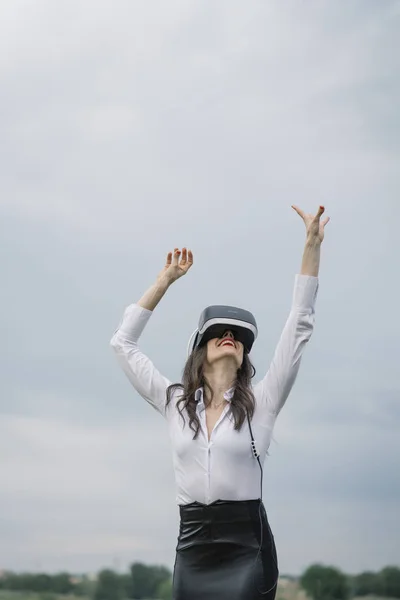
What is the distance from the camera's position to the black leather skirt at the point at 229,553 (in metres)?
4.48

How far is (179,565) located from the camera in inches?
183

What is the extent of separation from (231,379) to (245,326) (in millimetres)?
309

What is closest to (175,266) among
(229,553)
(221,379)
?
(221,379)

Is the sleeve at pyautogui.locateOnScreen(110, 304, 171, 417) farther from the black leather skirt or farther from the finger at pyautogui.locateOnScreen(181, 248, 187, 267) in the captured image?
the black leather skirt

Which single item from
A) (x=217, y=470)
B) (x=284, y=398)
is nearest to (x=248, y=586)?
(x=217, y=470)

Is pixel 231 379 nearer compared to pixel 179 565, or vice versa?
pixel 179 565

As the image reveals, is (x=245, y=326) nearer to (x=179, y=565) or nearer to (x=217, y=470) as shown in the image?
(x=217, y=470)

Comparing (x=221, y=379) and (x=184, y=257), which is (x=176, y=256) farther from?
(x=221, y=379)

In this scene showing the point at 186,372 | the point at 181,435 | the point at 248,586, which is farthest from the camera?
the point at 186,372

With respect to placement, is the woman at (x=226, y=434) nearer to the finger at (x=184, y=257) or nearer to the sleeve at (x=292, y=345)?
the sleeve at (x=292, y=345)

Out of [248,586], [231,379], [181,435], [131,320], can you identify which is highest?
[131,320]

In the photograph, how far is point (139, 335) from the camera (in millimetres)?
5188

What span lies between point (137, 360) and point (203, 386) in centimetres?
Result: 42

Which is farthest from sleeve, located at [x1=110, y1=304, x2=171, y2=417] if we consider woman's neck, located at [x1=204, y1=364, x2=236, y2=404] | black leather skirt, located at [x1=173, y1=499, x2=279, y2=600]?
black leather skirt, located at [x1=173, y1=499, x2=279, y2=600]
